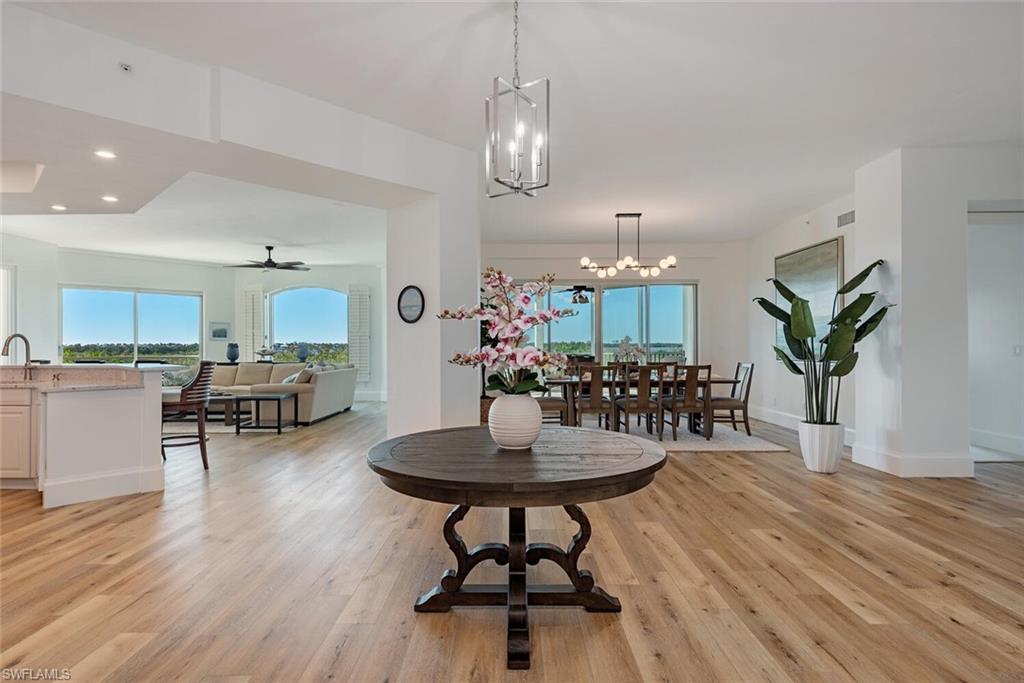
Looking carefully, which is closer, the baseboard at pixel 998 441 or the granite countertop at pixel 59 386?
the granite countertop at pixel 59 386

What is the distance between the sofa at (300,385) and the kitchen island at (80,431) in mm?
3238

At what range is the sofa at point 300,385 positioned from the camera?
24.6 feet

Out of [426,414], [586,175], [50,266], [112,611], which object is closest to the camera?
[112,611]

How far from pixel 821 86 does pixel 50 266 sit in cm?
1041

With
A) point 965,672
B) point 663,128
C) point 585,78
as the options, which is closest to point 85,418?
point 585,78

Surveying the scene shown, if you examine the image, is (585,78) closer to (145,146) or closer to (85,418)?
(145,146)

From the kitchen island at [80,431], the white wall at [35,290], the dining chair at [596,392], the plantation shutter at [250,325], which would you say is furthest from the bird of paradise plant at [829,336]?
the white wall at [35,290]

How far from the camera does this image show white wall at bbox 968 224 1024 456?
17.9 feet

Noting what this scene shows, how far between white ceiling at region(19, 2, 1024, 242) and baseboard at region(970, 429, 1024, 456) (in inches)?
122

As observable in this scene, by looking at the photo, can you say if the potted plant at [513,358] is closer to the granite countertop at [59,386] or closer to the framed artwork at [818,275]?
the granite countertop at [59,386]

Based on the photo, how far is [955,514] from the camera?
3.53m

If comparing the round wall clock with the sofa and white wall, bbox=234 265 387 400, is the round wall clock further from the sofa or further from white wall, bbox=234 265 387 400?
white wall, bbox=234 265 387 400

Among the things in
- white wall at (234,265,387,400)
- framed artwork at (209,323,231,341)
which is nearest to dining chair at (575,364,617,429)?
white wall at (234,265,387,400)

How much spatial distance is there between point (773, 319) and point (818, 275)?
4.12 ft
